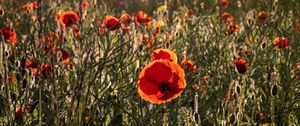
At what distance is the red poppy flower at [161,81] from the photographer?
1.24 meters

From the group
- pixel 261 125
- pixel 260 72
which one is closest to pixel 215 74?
pixel 260 72

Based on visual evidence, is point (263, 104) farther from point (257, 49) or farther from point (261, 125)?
point (257, 49)

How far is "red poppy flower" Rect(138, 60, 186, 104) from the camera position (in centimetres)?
124

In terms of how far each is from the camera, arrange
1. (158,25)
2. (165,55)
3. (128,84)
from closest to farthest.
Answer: (165,55) < (128,84) < (158,25)

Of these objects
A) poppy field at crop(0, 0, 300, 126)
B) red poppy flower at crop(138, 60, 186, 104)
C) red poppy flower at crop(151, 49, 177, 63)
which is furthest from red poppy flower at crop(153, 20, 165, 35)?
red poppy flower at crop(138, 60, 186, 104)

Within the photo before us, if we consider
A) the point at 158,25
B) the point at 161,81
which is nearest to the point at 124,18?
the point at 158,25

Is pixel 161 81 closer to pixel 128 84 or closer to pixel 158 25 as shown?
pixel 128 84

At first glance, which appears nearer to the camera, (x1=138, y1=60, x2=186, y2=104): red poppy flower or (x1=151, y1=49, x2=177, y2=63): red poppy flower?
(x1=138, y1=60, x2=186, y2=104): red poppy flower

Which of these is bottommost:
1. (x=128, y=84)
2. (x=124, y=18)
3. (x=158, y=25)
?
(x=128, y=84)

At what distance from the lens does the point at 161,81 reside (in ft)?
4.40

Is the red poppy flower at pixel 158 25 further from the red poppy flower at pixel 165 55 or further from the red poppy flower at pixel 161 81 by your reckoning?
the red poppy flower at pixel 161 81

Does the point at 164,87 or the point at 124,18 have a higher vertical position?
the point at 124,18

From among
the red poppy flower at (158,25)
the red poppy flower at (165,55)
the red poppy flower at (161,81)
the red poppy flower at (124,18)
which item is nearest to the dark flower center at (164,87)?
the red poppy flower at (161,81)

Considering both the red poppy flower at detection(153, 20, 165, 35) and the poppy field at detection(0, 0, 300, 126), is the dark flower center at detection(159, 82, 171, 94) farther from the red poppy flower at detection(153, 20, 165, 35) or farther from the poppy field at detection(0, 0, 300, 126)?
the red poppy flower at detection(153, 20, 165, 35)
